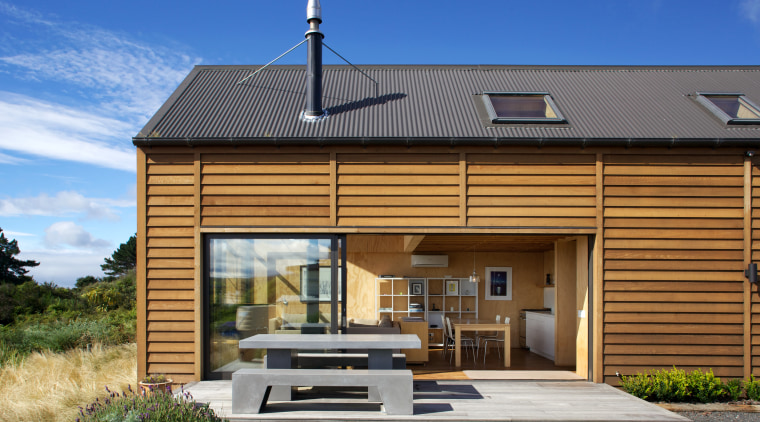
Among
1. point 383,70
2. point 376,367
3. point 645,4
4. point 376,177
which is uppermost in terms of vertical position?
point 645,4

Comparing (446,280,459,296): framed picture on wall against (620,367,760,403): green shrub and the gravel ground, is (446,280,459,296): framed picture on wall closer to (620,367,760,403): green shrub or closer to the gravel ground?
(620,367,760,403): green shrub

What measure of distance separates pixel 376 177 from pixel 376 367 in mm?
2561

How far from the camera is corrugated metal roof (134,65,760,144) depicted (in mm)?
7332

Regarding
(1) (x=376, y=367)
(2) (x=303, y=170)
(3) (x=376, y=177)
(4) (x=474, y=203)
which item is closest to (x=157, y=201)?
(2) (x=303, y=170)

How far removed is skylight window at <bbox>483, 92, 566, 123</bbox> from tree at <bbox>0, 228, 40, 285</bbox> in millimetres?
26182

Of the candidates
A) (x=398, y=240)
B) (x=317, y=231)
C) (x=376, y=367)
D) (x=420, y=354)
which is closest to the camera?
(x=376, y=367)

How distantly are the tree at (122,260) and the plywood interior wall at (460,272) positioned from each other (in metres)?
25.9

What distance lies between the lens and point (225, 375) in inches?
284

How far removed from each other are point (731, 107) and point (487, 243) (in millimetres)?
4925

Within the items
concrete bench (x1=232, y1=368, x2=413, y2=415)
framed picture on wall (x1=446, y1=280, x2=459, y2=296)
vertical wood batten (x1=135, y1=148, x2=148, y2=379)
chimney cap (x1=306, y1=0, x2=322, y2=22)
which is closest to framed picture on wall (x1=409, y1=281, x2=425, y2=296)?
framed picture on wall (x1=446, y1=280, x2=459, y2=296)

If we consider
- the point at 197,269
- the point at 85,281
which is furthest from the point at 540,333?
the point at 85,281

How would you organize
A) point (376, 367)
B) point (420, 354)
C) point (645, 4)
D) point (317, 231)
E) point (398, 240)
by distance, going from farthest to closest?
point (398, 240) → point (645, 4) → point (420, 354) → point (317, 231) → point (376, 367)

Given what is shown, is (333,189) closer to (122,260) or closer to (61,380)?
(61,380)

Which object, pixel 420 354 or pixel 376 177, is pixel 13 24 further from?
pixel 420 354
